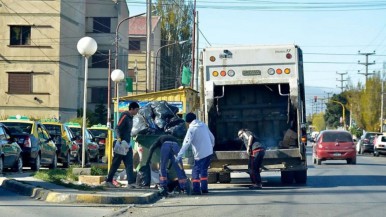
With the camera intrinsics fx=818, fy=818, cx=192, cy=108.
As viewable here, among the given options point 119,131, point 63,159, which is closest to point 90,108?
point 63,159

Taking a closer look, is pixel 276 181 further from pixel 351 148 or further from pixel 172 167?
pixel 351 148

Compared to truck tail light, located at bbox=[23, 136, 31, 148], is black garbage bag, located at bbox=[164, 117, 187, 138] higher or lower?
higher

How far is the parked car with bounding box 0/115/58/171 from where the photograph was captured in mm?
23766

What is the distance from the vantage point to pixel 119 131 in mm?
17609

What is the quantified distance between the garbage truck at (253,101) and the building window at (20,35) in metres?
31.2

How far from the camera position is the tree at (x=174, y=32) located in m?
74.1

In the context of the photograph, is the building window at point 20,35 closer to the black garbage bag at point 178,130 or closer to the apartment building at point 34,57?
the apartment building at point 34,57

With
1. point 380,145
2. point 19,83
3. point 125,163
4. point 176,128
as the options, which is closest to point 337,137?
point 380,145

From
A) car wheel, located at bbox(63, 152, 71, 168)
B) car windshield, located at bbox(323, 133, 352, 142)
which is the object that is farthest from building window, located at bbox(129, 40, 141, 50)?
car wheel, located at bbox(63, 152, 71, 168)

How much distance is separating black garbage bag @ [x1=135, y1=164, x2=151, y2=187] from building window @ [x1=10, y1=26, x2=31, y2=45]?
1345 inches

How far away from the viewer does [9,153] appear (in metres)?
21.6

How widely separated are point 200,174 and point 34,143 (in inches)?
324

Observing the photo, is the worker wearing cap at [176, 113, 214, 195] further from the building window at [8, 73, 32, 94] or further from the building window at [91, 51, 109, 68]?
the building window at [91, 51, 109, 68]

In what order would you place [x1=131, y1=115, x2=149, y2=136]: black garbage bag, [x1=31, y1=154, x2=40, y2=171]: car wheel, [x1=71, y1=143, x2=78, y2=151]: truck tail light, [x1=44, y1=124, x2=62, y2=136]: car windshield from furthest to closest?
[x1=71, y1=143, x2=78, y2=151]: truck tail light, [x1=44, y1=124, x2=62, y2=136]: car windshield, [x1=31, y1=154, x2=40, y2=171]: car wheel, [x1=131, y1=115, x2=149, y2=136]: black garbage bag
